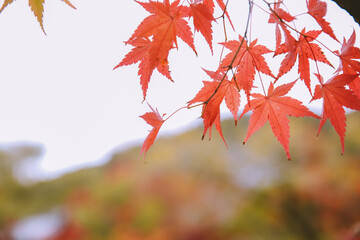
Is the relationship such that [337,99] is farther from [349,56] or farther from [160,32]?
[160,32]

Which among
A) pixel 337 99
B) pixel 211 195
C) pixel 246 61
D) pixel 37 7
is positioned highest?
pixel 37 7

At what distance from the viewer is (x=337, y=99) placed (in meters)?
0.47

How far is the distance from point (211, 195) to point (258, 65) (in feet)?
14.4

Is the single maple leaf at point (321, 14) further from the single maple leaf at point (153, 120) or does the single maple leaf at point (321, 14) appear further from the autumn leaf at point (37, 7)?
the autumn leaf at point (37, 7)

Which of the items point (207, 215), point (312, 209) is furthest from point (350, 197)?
point (207, 215)

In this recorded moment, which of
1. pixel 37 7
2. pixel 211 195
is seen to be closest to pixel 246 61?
pixel 37 7

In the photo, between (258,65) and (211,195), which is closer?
(258,65)

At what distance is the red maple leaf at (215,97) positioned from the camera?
46cm

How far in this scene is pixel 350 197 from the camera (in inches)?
157

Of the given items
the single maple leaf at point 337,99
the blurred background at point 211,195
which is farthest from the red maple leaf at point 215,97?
the blurred background at point 211,195

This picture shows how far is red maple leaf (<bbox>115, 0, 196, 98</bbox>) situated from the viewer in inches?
16.2

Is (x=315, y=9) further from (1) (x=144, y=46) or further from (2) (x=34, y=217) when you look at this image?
(2) (x=34, y=217)

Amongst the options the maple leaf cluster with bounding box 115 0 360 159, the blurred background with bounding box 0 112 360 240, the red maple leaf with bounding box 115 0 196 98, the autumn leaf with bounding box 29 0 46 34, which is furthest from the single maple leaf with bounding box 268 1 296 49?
→ the blurred background with bounding box 0 112 360 240

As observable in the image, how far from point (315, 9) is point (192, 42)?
194 millimetres
